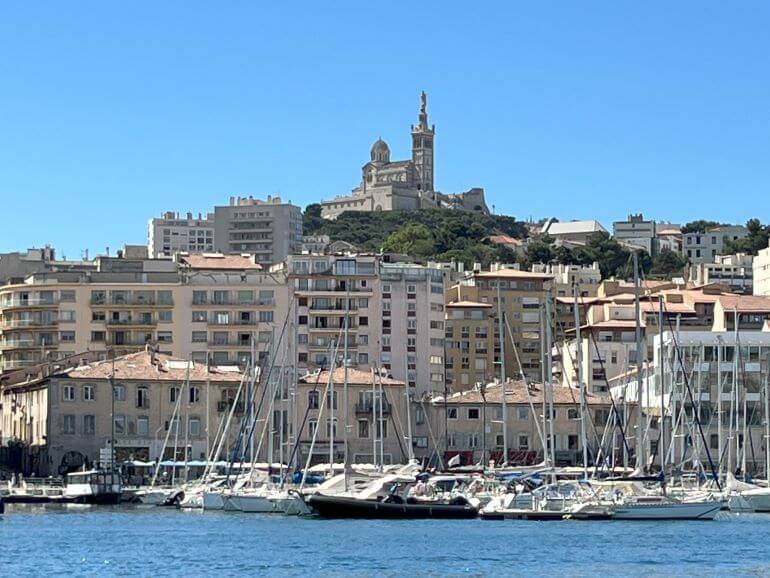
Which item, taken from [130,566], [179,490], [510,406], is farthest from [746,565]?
[510,406]

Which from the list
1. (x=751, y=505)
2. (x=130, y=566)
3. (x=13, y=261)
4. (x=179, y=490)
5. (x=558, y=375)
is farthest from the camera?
(x=13, y=261)

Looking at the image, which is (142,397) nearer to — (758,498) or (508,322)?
(758,498)

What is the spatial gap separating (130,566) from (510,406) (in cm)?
5994

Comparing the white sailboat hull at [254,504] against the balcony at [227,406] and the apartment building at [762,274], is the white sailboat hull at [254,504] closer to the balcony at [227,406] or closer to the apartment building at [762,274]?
the balcony at [227,406]

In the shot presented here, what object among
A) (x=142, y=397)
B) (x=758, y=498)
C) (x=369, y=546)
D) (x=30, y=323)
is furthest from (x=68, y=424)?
(x=369, y=546)

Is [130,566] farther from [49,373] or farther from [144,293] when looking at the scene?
[144,293]

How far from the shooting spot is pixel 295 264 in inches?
5615

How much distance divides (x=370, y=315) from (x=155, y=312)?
15862 millimetres

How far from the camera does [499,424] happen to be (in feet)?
404

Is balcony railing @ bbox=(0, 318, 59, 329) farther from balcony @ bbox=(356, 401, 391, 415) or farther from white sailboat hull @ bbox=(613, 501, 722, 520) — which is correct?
white sailboat hull @ bbox=(613, 501, 722, 520)

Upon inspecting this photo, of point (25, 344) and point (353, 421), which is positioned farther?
point (25, 344)

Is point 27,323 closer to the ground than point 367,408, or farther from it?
farther from it

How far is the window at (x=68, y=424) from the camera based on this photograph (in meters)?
115

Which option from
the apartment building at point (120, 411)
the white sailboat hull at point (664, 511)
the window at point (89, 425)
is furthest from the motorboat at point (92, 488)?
the white sailboat hull at point (664, 511)
